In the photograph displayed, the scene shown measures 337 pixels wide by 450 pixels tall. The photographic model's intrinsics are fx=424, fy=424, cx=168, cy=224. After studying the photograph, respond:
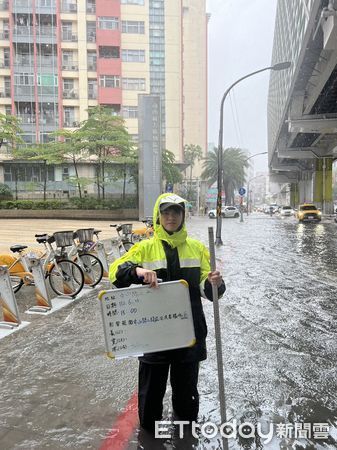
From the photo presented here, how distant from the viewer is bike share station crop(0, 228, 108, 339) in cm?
538

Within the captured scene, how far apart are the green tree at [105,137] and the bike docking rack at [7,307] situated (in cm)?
2638

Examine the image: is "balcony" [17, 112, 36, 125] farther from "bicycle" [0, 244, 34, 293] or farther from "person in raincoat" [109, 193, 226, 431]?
"person in raincoat" [109, 193, 226, 431]

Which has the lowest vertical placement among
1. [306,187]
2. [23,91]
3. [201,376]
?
[201,376]

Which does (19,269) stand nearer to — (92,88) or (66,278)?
(66,278)

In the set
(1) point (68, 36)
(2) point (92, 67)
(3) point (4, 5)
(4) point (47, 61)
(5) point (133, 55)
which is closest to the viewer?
(3) point (4, 5)

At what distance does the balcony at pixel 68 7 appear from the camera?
50.2m

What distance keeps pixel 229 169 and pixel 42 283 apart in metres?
57.5

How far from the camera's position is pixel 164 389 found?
112 inches

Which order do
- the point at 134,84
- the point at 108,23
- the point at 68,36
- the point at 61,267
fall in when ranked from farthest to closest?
1. the point at 134,84
2. the point at 68,36
3. the point at 108,23
4. the point at 61,267

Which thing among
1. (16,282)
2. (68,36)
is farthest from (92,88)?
(16,282)

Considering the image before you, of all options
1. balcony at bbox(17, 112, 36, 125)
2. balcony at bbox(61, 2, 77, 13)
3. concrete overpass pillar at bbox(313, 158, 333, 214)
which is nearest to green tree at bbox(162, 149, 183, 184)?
concrete overpass pillar at bbox(313, 158, 333, 214)

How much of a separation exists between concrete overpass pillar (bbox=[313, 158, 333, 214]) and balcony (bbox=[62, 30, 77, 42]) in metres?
32.1

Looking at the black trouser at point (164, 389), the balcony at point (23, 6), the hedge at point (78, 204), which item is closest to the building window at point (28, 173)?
the hedge at point (78, 204)

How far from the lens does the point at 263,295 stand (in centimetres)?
727
